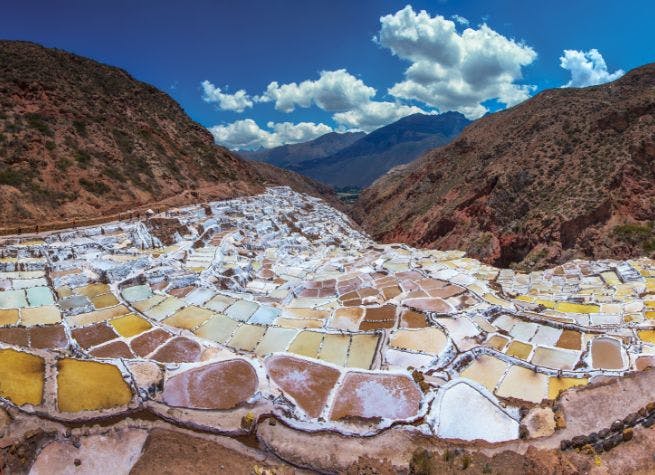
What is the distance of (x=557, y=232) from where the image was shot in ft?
110

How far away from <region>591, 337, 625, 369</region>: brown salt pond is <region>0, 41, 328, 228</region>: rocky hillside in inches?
1234

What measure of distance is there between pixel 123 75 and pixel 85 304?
5089 centimetres

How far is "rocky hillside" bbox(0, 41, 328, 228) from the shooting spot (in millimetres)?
30797

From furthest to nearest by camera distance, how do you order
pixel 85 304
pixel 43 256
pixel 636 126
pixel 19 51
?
pixel 19 51
pixel 636 126
pixel 43 256
pixel 85 304

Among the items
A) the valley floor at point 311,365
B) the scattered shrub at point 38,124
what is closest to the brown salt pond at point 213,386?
the valley floor at point 311,365

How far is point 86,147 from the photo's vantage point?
125 ft

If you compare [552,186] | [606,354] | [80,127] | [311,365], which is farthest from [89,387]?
[552,186]

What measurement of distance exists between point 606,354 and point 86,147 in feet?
136

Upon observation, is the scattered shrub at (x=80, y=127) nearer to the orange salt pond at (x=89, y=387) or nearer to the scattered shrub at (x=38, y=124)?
the scattered shrub at (x=38, y=124)

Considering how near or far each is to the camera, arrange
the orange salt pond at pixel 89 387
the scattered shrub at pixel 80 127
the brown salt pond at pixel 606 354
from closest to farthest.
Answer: the orange salt pond at pixel 89 387
the brown salt pond at pixel 606 354
the scattered shrub at pixel 80 127

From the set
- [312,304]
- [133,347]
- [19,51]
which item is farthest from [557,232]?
[19,51]

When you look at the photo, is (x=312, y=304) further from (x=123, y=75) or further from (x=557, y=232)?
(x=123, y=75)

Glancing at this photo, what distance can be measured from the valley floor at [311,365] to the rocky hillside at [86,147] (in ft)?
31.2

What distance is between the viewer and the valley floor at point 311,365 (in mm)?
8906
